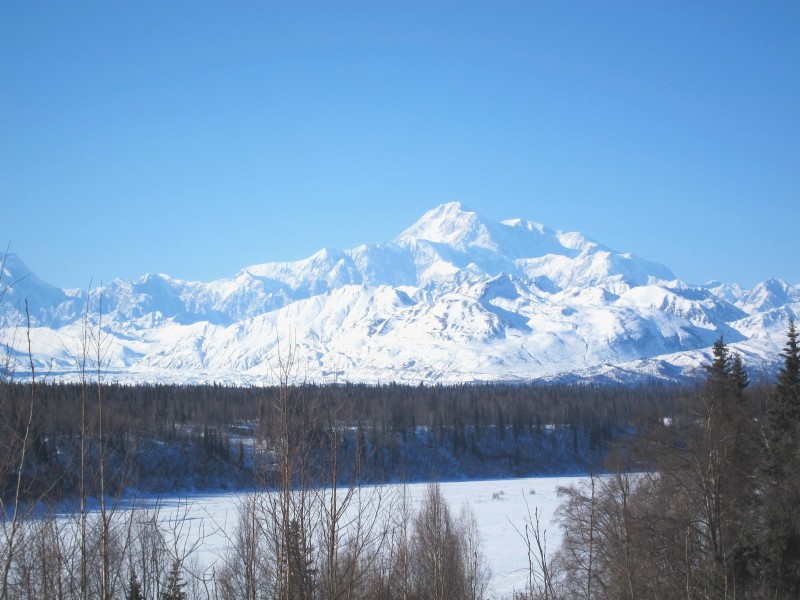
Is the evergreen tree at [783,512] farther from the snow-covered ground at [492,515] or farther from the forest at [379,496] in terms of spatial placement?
the snow-covered ground at [492,515]

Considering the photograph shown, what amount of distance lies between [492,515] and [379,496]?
5295 cm

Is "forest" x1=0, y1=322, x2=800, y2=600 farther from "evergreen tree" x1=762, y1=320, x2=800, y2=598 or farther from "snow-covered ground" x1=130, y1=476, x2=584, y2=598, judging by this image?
"snow-covered ground" x1=130, y1=476, x2=584, y2=598

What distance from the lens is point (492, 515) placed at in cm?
5953

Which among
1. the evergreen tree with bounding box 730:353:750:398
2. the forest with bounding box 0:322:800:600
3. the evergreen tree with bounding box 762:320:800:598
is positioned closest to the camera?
the forest with bounding box 0:322:800:600

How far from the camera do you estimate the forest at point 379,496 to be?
26.0 ft

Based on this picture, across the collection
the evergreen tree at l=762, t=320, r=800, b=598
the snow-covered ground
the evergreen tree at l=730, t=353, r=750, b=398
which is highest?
the evergreen tree at l=730, t=353, r=750, b=398

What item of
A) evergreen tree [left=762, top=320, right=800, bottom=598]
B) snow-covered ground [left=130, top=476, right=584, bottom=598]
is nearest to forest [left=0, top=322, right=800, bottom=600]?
evergreen tree [left=762, top=320, right=800, bottom=598]

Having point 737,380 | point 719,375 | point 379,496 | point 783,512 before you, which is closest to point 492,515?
point 719,375

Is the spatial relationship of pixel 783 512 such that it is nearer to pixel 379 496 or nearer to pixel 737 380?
pixel 379 496

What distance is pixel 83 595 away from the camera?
723 cm

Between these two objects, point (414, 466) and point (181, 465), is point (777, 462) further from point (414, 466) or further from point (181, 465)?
point (414, 466)

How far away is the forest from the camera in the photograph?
26.0 ft

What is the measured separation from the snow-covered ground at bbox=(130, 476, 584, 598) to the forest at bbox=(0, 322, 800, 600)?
136 cm

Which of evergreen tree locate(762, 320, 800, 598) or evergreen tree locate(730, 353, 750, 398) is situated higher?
evergreen tree locate(730, 353, 750, 398)
